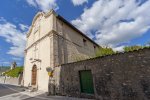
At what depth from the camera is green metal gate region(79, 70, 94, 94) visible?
4916 millimetres

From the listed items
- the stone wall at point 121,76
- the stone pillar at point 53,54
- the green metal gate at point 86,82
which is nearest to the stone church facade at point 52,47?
the stone pillar at point 53,54

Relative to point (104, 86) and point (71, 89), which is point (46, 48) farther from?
point (104, 86)

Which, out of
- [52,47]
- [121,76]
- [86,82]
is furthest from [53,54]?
[121,76]

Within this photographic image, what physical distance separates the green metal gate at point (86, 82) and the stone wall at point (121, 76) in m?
0.25

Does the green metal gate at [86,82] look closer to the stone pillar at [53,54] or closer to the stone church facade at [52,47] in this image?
the stone church facade at [52,47]

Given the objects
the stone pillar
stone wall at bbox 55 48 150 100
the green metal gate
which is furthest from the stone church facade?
stone wall at bbox 55 48 150 100

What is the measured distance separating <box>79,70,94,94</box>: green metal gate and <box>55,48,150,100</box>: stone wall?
249 millimetres

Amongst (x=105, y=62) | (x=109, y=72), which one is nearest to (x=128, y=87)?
(x=109, y=72)

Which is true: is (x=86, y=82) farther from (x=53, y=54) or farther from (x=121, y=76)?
(x=53, y=54)

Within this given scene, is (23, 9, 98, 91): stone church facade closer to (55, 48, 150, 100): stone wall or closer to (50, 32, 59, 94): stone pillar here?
(50, 32, 59, 94): stone pillar

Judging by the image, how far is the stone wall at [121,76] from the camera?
339cm

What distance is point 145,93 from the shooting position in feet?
10.6

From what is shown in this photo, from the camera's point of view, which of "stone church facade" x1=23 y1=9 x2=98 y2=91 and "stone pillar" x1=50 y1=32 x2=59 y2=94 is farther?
"stone church facade" x1=23 y1=9 x2=98 y2=91

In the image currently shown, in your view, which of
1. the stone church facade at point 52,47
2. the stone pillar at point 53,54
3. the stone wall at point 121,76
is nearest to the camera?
the stone wall at point 121,76
